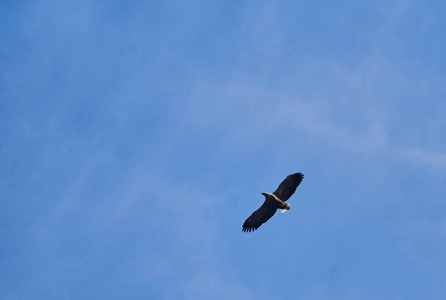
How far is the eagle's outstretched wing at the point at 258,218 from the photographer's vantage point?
3512 centimetres

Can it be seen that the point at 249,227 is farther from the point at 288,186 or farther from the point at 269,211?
the point at 288,186

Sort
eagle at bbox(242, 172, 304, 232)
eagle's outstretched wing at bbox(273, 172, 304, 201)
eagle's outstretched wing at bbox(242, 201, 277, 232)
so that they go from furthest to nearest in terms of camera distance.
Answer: eagle's outstretched wing at bbox(242, 201, 277, 232) < eagle at bbox(242, 172, 304, 232) < eagle's outstretched wing at bbox(273, 172, 304, 201)

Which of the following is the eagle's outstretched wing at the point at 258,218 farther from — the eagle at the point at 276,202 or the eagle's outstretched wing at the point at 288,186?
the eagle's outstretched wing at the point at 288,186

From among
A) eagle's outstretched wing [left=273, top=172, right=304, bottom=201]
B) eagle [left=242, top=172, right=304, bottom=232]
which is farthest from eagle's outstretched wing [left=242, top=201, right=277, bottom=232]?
eagle's outstretched wing [left=273, top=172, right=304, bottom=201]

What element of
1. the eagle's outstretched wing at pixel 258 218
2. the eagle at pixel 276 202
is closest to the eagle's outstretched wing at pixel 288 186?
the eagle at pixel 276 202

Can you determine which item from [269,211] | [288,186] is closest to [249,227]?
[269,211]

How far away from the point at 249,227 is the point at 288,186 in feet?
12.7

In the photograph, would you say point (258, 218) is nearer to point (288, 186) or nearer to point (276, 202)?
point (276, 202)

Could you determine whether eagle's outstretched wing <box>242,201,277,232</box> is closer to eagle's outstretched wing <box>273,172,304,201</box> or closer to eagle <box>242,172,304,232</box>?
eagle <box>242,172,304,232</box>

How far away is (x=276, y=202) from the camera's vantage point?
34.2m

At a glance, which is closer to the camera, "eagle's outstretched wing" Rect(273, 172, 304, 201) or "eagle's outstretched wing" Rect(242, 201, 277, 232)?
"eagle's outstretched wing" Rect(273, 172, 304, 201)

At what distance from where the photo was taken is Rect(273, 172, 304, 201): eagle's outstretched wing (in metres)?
33.7

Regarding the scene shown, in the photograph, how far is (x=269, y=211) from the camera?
35125 mm

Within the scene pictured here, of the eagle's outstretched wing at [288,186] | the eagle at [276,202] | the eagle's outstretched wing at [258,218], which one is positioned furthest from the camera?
the eagle's outstretched wing at [258,218]
